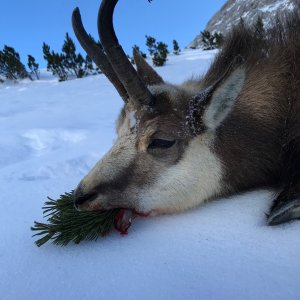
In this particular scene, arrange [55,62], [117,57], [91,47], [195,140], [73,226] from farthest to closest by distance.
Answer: [55,62]
[91,47]
[195,140]
[117,57]
[73,226]

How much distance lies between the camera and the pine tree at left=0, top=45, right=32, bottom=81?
25188 mm

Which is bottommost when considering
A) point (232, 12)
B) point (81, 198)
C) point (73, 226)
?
point (73, 226)

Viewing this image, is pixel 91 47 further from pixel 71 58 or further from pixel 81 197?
pixel 71 58

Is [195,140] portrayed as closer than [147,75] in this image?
Yes

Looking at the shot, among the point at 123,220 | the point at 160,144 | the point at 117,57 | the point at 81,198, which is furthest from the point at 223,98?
the point at 81,198

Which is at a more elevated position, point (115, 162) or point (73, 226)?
point (115, 162)

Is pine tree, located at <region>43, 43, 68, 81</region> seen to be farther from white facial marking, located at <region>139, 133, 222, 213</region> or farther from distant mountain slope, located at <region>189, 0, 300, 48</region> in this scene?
distant mountain slope, located at <region>189, 0, 300, 48</region>

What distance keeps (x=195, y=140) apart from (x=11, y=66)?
25003 millimetres

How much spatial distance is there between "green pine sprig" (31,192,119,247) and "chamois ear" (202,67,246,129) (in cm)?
96

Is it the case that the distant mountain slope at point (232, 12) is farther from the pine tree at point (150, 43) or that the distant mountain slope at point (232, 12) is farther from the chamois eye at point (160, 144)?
the chamois eye at point (160, 144)

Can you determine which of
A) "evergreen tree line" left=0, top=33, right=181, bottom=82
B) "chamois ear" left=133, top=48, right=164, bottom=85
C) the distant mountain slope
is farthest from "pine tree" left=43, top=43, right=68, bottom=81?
the distant mountain slope

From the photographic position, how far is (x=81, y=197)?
2.51 m

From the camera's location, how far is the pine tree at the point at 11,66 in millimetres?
25188

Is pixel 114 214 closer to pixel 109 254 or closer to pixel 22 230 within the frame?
pixel 109 254
